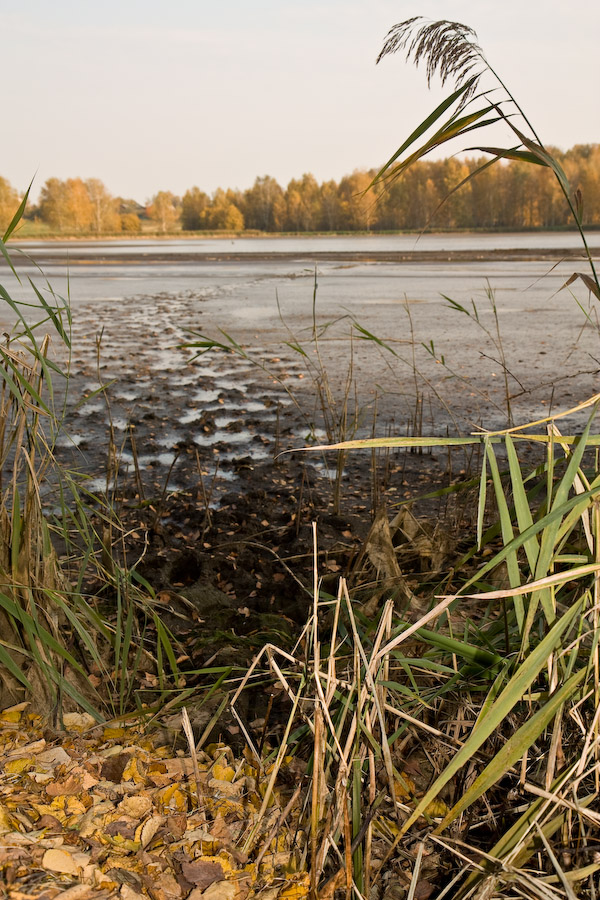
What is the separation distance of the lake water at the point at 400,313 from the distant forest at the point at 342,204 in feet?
113

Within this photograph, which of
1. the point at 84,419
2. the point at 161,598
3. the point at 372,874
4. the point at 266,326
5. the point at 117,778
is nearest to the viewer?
the point at 372,874

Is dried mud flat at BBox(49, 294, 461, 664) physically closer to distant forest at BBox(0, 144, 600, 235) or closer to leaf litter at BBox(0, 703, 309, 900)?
leaf litter at BBox(0, 703, 309, 900)

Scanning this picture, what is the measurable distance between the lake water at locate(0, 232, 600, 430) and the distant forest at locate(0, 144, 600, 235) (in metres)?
34.5

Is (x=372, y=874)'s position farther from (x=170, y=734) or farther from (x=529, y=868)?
(x=170, y=734)

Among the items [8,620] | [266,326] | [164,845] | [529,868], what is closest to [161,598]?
[8,620]

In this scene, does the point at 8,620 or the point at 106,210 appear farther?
the point at 106,210

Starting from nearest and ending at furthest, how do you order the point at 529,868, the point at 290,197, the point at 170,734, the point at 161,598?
1. the point at 529,868
2. the point at 170,734
3. the point at 161,598
4. the point at 290,197

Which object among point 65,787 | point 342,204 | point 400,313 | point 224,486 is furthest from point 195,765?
point 342,204

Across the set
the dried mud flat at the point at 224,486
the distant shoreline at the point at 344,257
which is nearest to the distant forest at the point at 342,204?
the distant shoreline at the point at 344,257

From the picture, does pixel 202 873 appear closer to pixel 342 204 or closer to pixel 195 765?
pixel 195 765

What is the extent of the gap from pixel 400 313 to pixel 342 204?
198 ft

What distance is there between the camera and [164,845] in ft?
5.03

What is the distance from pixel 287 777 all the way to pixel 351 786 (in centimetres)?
27

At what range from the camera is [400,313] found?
12.9 metres
